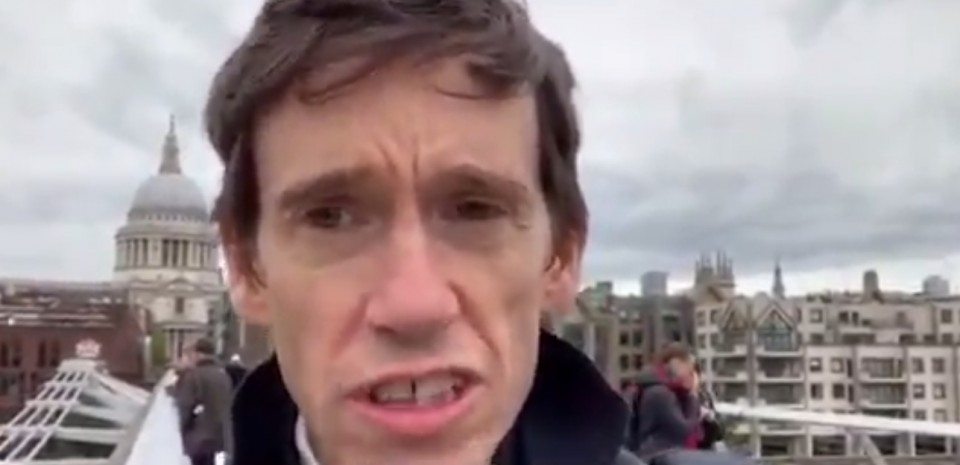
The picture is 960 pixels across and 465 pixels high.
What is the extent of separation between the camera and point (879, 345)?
54.0 meters

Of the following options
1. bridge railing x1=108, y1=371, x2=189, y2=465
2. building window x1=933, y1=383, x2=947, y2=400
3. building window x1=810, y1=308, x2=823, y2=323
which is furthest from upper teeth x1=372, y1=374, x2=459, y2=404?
building window x1=810, y1=308, x2=823, y2=323

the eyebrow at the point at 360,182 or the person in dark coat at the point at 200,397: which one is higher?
the eyebrow at the point at 360,182

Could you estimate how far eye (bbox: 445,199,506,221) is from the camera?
844mm

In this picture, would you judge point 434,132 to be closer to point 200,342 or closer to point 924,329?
point 200,342

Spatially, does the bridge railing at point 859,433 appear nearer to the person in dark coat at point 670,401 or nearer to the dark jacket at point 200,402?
the person in dark coat at point 670,401

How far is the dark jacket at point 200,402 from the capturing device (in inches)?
164

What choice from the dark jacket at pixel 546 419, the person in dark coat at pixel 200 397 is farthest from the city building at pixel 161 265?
the dark jacket at pixel 546 419

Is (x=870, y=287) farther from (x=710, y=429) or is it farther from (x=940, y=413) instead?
(x=710, y=429)

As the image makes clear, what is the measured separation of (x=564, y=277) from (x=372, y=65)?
0.68 feet

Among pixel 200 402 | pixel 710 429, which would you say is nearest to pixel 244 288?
pixel 710 429

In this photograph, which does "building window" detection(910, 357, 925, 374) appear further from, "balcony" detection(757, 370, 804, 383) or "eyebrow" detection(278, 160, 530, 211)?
"eyebrow" detection(278, 160, 530, 211)

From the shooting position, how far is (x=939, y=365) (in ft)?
177

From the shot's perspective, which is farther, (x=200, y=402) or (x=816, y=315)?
(x=816, y=315)

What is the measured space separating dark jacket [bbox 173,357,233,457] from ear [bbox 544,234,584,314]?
291 centimetres
